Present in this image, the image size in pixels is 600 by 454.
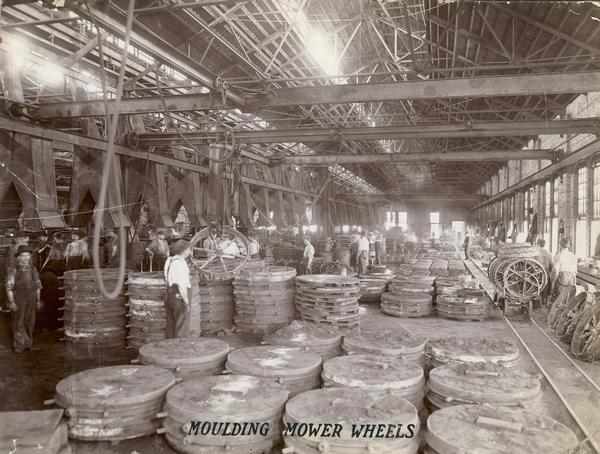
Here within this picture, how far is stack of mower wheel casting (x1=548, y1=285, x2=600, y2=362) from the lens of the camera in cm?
684

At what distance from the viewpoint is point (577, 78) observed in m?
6.40

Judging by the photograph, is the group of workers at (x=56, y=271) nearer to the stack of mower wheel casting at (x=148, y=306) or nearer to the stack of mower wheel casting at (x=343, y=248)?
the stack of mower wheel casting at (x=148, y=306)

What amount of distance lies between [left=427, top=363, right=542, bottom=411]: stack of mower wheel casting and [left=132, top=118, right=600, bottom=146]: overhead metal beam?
19.8ft

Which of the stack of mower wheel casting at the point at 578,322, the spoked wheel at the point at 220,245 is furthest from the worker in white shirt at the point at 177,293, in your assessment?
the stack of mower wheel casting at the point at 578,322

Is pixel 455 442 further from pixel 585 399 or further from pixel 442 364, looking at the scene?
pixel 585 399

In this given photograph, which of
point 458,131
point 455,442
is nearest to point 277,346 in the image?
point 455,442

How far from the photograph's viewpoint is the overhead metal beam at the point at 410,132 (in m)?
9.28

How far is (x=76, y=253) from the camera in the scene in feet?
32.0

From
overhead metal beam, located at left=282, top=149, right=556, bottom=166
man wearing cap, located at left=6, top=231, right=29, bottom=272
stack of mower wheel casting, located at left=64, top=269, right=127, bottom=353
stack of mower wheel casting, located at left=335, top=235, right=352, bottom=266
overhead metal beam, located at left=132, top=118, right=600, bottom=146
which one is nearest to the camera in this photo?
stack of mower wheel casting, located at left=64, top=269, right=127, bottom=353

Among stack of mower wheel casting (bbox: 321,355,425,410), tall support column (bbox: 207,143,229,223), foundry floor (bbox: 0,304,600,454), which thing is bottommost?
foundry floor (bbox: 0,304,600,454)

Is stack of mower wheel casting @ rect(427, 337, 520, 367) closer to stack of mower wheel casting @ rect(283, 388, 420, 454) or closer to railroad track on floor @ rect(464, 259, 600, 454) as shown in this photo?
railroad track on floor @ rect(464, 259, 600, 454)

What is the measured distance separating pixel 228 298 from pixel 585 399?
5.25m

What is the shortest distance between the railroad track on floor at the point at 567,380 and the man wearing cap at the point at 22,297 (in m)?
7.42

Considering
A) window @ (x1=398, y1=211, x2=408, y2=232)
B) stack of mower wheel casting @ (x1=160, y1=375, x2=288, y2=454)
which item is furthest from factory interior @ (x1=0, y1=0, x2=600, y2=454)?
window @ (x1=398, y1=211, x2=408, y2=232)
